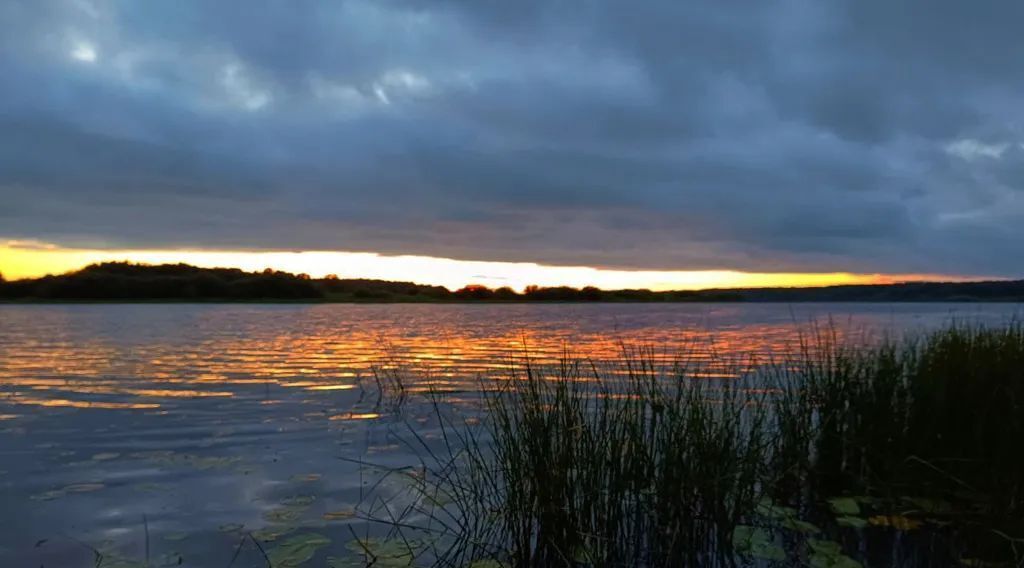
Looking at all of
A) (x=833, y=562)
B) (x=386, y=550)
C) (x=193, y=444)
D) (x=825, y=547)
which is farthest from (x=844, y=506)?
(x=193, y=444)

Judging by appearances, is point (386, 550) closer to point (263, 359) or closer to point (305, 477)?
point (305, 477)

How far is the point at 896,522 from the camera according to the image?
6.85m

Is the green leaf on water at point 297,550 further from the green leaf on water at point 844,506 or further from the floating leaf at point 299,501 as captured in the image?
the green leaf on water at point 844,506

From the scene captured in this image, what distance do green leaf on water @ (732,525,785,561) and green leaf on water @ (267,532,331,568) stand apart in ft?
12.4

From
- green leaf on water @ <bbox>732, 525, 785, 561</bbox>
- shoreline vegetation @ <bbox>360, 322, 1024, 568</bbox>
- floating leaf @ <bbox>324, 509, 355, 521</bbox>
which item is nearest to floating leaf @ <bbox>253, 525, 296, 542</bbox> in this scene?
floating leaf @ <bbox>324, 509, 355, 521</bbox>

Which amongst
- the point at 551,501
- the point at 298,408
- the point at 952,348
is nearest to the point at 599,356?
the point at 298,408

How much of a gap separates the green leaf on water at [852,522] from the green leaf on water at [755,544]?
0.98 m

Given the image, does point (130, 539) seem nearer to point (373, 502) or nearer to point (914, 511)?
point (373, 502)

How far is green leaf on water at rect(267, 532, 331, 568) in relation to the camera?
5.99m

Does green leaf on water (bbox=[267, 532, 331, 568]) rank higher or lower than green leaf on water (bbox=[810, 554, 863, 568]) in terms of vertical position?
lower

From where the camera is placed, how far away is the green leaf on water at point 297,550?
599cm

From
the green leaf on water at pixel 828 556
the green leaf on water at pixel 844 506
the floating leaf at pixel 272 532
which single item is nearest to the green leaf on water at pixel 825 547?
the green leaf on water at pixel 828 556

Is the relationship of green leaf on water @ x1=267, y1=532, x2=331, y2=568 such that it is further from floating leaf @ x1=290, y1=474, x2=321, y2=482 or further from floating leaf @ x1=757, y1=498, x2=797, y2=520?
floating leaf @ x1=757, y1=498, x2=797, y2=520

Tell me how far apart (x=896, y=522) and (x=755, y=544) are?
1.72 metres
